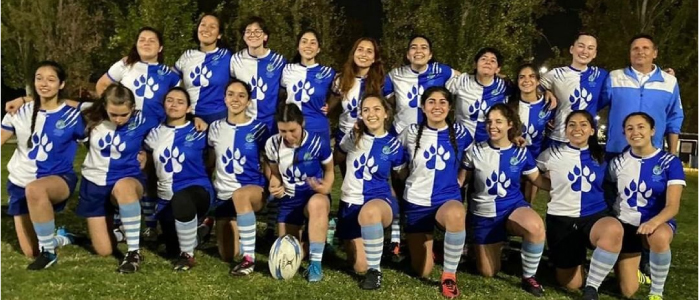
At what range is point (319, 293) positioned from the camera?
4.04 m

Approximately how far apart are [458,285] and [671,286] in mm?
1557

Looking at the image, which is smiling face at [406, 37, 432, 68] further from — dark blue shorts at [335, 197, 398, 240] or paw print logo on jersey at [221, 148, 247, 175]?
paw print logo on jersey at [221, 148, 247, 175]

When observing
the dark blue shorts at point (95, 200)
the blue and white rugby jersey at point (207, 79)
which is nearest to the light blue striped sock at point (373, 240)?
the dark blue shorts at point (95, 200)

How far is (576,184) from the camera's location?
14.0 feet

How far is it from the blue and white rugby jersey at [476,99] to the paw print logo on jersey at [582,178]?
832 mm

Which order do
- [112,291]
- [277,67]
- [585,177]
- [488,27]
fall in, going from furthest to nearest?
1. [488,27]
2. [277,67]
3. [585,177]
4. [112,291]

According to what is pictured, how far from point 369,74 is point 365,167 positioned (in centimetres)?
95

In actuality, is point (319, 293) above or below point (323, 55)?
below

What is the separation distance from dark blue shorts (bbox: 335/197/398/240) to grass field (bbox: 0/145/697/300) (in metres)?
0.28

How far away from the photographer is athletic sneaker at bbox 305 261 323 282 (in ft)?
14.0

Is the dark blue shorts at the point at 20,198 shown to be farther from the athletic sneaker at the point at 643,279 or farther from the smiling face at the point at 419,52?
the athletic sneaker at the point at 643,279

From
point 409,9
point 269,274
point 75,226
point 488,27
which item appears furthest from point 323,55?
point 269,274

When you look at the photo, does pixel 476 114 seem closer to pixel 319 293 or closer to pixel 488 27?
pixel 319 293

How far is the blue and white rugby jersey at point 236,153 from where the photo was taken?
14.8ft
